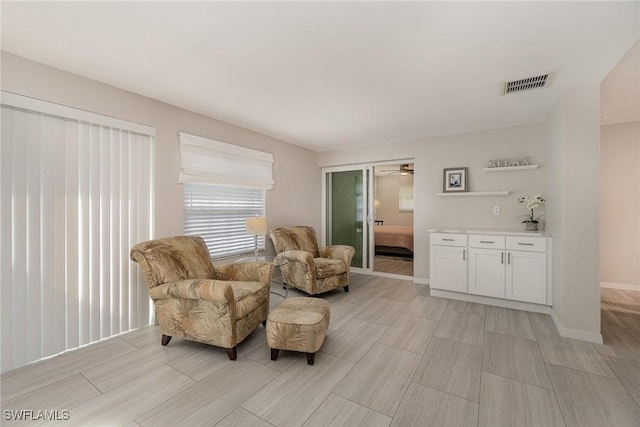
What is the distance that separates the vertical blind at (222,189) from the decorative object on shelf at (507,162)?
334 centimetres

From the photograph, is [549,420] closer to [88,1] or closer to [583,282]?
[583,282]

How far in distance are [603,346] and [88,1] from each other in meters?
4.63

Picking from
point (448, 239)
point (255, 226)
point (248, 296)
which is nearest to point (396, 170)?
point (448, 239)

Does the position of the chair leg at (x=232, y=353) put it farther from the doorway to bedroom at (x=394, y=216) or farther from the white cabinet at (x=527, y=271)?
the doorway to bedroom at (x=394, y=216)

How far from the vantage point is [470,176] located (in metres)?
4.07

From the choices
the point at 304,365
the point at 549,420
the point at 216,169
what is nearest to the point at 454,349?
the point at 549,420

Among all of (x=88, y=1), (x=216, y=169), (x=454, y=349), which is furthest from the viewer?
(x=216, y=169)

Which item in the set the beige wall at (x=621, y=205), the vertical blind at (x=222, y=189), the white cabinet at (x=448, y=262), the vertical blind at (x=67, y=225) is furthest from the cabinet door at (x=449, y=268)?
the vertical blind at (x=67, y=225)

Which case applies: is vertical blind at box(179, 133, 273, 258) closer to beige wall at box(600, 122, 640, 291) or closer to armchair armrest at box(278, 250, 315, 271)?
armchair armrest at box(278, 250, 315, 271)

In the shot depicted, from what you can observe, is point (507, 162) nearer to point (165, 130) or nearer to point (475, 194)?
point (475, 194)

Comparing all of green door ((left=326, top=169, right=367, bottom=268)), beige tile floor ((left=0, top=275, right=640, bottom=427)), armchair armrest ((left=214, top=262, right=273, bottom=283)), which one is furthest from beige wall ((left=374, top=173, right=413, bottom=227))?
armchair armrest ((left=214, top=262, right=273, bottom=283))

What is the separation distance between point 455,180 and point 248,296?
348cm

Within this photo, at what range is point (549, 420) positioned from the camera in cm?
155

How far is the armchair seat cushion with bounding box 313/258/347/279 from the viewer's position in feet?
12.1
